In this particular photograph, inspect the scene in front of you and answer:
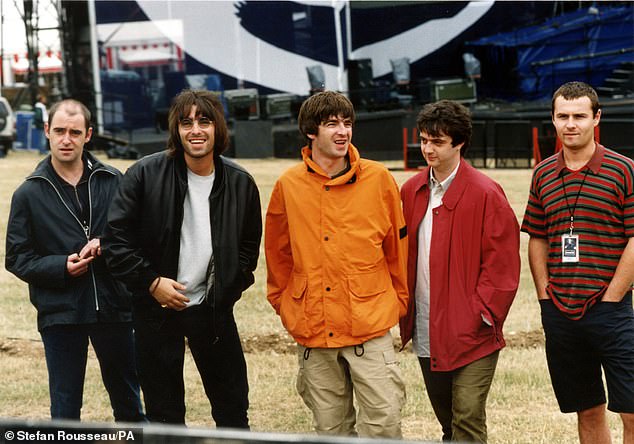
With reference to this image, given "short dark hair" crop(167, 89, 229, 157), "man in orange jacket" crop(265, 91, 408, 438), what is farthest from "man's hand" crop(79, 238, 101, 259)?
"man in orange jacket" crop(265, 91, 408, 438)

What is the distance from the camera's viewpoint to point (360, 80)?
2395cm

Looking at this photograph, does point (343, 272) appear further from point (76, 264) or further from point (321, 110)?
point (76, 264)

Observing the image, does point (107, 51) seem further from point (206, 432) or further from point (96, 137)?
point (206, 432)

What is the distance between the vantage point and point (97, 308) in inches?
160

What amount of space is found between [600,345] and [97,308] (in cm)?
214

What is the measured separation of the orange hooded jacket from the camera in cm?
371

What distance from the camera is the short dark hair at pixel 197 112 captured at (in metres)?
3.81

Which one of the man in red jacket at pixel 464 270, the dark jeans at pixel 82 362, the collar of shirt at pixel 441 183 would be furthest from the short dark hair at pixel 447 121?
the dark jeans at pixel 82 362

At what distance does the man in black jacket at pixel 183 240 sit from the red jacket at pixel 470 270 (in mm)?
821

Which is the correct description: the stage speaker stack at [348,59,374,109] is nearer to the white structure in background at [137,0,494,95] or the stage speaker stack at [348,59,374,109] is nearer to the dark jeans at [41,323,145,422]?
the white structure in background at [137,0,494,95]

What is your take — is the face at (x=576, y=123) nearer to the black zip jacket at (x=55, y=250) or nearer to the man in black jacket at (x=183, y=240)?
the man in black jacket at (x=183, y=240)

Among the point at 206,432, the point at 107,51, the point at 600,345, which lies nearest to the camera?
the point at 206,432

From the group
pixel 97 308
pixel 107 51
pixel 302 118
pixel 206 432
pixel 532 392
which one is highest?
pixel 107 51

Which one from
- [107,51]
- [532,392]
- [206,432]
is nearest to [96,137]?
[107,51]
